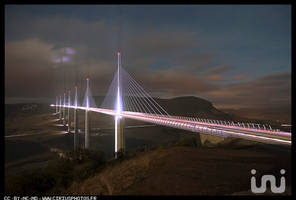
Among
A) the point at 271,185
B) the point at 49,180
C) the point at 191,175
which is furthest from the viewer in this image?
the point at 49,180

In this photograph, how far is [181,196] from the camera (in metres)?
6.55

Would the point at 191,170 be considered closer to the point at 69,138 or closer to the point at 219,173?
the point at 219,173

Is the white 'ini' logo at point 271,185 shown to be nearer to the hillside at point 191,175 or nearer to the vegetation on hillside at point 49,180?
the hillside at point 191,175

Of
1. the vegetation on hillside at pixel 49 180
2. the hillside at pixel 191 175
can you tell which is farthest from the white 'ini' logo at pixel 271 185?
the vegetation on hillside at pixel 49 180

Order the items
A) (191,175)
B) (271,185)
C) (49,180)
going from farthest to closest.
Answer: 1. (49,180)
2. (191,175)
3. (271,185)

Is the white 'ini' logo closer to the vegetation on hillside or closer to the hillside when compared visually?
the hillside

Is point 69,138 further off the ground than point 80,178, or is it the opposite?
point 80,178

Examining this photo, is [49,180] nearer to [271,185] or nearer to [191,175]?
[191,175]

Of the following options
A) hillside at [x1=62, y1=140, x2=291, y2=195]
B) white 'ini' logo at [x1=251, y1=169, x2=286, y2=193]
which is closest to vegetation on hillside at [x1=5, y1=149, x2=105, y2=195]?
hillside at [x1=62, y1=140, x2=291, y2=195]

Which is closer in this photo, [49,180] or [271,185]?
[271,185]

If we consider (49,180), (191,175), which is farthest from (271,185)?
(49,180)
